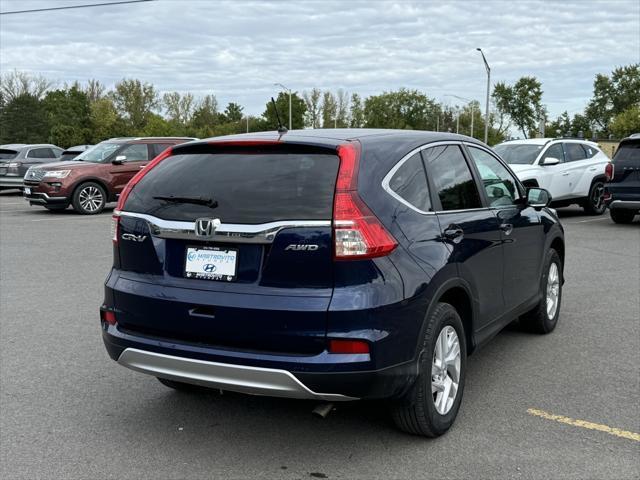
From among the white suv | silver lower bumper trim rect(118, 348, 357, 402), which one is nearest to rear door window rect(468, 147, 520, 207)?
silver lower bumper trim rect(118, 348, 357, 402)

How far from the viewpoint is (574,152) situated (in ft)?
53.2

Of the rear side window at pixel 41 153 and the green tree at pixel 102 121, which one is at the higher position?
the green tree at pixel 102 121

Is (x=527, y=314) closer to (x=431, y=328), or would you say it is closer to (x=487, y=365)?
(x=487, y=365)

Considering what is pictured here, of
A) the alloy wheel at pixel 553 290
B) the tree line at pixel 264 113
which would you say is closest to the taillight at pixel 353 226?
the alloy wheel at pixel 553 290

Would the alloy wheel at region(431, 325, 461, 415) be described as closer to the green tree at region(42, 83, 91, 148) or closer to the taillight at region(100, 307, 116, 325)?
the taillight at region(100, 307, 116, 325)

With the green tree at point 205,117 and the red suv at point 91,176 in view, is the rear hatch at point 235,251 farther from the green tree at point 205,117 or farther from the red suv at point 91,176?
the green tree at point 205,117

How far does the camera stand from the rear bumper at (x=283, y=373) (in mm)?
3260

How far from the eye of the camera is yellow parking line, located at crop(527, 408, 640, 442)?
390 cm

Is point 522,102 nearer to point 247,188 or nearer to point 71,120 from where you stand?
point 71,120

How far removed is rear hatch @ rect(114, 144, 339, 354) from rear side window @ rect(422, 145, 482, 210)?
2.92 ft

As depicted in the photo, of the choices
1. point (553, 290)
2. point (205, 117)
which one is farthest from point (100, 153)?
point (205, 117)

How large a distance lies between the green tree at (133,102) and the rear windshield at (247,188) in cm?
9167

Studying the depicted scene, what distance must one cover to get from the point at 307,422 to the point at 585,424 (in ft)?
5.40

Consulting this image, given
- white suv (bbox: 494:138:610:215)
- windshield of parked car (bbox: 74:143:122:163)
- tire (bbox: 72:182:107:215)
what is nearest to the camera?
white suv (bbox: 494:138:610:215)
